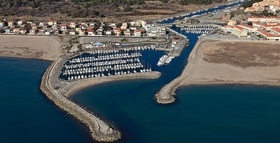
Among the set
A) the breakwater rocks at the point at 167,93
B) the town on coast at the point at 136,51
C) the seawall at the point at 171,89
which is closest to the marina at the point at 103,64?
the town on coast at the point at 136,51

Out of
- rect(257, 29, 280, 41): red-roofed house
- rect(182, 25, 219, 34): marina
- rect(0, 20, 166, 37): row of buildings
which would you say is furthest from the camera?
rect(182, 25, 219, 34): marina

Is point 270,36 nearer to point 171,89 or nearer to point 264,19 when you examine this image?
point 264,19

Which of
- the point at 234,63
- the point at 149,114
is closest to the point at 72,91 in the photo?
the point at 149,114

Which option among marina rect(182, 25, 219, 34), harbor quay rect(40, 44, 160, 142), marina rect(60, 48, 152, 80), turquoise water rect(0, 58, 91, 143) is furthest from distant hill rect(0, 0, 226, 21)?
turquoise water rect(0, 58, 91, 143)

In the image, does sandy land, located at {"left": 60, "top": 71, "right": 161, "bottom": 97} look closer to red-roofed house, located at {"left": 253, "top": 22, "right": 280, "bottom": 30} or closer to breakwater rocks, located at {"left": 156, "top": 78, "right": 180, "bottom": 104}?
breakwater rocks, located at {"left": 156, "top": 78, "right": 180, "bottom": 104}

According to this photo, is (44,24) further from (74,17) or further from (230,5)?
(230,5)

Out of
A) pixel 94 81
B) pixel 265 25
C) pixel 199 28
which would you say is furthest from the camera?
pixel 199 28
